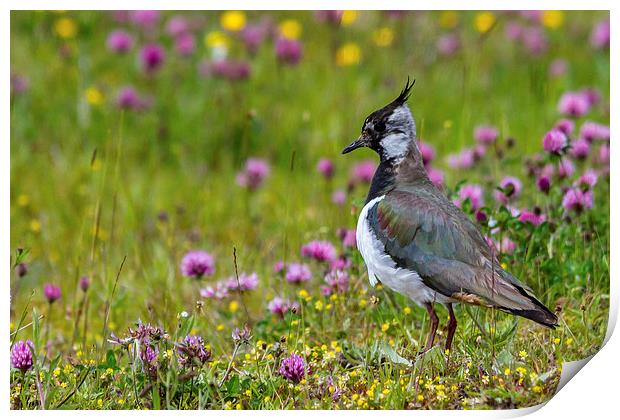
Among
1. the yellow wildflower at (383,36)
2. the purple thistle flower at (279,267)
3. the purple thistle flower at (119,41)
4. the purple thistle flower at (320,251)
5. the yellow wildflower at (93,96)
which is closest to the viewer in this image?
the purple thistle flower at (320,251)

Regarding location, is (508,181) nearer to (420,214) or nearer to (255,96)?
(420,214)

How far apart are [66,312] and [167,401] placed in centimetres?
128

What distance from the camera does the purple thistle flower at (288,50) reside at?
5414mm

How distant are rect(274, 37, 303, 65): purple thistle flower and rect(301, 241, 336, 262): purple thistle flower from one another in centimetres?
160

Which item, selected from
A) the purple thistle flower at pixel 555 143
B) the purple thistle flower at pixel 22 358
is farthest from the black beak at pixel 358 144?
the purple thistle flower at pixel 22 358

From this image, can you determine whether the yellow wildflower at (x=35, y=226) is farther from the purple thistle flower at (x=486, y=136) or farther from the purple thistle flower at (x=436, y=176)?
the purple thistle flower at (x=486, y=136)

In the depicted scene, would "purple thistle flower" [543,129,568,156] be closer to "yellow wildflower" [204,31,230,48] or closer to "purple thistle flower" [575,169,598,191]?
"purple thistle flower" [575,169,598,191]

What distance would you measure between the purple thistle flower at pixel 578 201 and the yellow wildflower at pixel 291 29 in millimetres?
1866

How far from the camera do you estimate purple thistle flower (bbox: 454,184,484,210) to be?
159 inches

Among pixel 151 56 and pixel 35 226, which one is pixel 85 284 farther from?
pixel 151 56

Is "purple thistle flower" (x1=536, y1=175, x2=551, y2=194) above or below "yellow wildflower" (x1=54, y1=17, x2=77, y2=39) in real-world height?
below

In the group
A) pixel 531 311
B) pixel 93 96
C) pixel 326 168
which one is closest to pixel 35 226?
pixel 93 96

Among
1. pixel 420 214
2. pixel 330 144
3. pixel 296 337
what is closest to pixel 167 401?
pixel 296 337

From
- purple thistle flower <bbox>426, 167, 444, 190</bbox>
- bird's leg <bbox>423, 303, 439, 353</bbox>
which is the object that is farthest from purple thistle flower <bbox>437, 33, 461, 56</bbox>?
bird's leg <bbox>423, 303, 439, 353</bbox>
